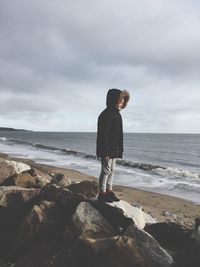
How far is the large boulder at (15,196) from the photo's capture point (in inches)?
283

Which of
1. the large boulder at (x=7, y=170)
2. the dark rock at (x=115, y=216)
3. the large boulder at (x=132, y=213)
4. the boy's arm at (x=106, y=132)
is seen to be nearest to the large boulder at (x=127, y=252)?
the dark rock at (x=115, y=216)

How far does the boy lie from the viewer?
7.26 m

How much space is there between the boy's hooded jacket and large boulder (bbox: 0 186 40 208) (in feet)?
5.15

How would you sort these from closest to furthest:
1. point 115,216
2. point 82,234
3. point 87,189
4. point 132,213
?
1. point 82,234
2. point 115,216
3. point 132,213
4. point 87,189

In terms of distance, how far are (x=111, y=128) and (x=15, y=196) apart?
231cm

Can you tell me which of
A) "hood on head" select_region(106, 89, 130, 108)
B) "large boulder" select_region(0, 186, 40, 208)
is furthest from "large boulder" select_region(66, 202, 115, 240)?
"hood on head" select_region(106, 89, 130, 108)

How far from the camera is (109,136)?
739cm

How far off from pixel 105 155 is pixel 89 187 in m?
1.87

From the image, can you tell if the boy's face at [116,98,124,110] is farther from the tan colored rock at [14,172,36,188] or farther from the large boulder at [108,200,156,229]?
the tan colored rock at [14,172,36,188]

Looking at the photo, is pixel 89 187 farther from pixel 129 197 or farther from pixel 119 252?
pixel 129 197

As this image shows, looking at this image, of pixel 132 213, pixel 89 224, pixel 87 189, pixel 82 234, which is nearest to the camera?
pixel 82 234

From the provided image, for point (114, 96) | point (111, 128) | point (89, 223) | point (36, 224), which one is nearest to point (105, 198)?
point (89, 223)

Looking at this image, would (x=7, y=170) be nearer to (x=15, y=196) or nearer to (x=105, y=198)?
(x=15, y=196)

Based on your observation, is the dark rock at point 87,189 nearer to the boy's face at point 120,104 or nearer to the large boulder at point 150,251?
the boy's face at point 120,104
